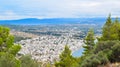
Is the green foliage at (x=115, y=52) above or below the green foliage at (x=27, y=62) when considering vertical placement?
above

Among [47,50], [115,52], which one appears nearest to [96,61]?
[115,52]

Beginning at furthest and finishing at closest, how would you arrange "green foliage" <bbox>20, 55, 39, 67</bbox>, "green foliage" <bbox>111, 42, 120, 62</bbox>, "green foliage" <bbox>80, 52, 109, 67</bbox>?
"green foliage" <bbox>20, 55, 39, 67</bbox> → "green foliage" <bbox>111, 42, 120, 62</bbox> → "green foliage" <bbox>80, 52, 109, 67</bbox>

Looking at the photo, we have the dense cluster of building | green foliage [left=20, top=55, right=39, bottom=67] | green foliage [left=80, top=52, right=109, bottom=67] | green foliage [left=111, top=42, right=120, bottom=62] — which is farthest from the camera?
the dense cluster of building

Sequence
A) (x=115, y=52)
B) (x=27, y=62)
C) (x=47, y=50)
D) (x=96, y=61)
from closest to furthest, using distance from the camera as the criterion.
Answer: (x=96, y=61), (x=115, y=52), (x=27, y=62), (x=47, y=50)

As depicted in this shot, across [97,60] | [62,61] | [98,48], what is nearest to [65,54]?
[62,61]

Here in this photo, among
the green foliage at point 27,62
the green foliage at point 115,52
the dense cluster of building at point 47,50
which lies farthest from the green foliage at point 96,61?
the dense cluster of building at point 47,50

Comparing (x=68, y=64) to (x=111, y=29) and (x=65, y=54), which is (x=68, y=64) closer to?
(x=65, y=54)

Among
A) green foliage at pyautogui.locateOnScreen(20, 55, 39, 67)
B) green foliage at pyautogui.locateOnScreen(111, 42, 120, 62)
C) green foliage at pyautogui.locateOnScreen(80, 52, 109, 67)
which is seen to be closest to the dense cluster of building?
green foliage at pyautogui.locateOnScreen(20, 55, 39, 67)

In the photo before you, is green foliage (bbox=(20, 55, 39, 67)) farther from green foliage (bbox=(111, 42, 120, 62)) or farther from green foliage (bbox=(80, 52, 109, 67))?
green foliage (bbox=(111, 42, 120, 62))

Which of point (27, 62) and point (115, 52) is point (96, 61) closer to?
point (115, 52)

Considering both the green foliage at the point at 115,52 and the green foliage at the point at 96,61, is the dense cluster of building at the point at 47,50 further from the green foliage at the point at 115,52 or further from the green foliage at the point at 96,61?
the green foliage at the point at 96,61

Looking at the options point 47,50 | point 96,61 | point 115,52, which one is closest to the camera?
point 96,61
